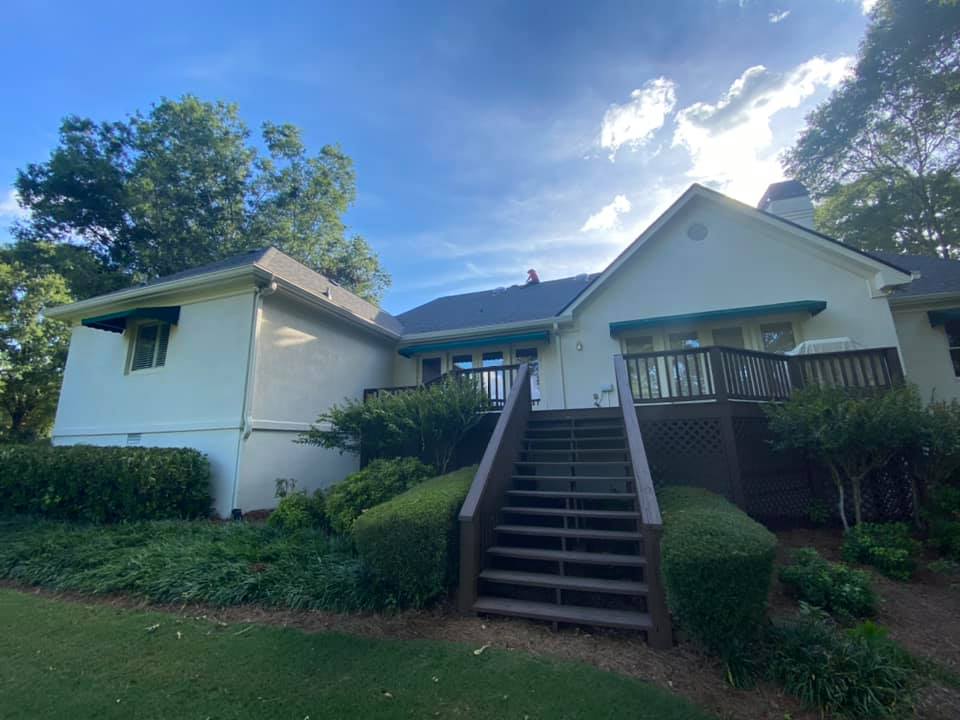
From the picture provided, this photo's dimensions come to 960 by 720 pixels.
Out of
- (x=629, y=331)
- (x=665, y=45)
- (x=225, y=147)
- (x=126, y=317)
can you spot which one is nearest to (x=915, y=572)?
(x=629, y=331)

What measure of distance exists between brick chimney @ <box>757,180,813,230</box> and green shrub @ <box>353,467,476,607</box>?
42.0 feet

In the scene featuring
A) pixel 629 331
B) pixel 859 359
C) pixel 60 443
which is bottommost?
pixel 60 443

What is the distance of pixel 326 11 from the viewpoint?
32.2 ft

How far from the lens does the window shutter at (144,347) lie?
992 cm

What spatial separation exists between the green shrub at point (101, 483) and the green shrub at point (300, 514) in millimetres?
2106

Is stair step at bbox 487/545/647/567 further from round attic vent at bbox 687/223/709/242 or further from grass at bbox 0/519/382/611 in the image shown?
round attic vent at bbox 687/223/709/242

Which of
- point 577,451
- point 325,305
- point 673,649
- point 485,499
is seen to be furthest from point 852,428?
point 325,305

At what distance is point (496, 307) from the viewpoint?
44.4 feet

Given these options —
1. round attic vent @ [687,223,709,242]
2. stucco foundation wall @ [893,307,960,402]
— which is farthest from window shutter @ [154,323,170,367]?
stucco foundation wall @ [893,307,960,402]

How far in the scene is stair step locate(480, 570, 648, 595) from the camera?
3.91 meters

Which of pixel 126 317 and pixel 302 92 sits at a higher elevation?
pixel 302 92

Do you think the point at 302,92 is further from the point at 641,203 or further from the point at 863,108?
the point at 863,108

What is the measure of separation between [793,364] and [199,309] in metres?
12.1

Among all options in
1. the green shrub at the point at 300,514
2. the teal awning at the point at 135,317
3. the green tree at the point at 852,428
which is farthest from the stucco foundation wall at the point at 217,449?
the green tree at the point at 852,428
